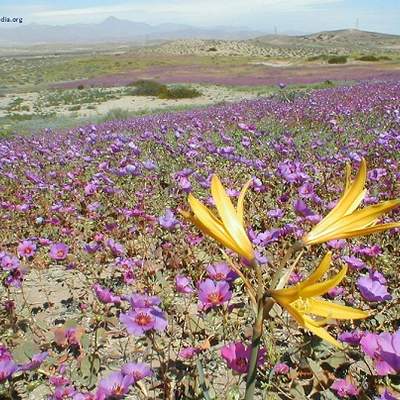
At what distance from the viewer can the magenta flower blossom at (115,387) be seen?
1.60 meters

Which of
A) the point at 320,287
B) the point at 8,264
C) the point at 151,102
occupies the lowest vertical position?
the point at 151,102

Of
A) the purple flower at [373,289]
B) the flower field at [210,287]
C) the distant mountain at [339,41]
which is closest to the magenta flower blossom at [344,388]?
the flower field at [210,287]

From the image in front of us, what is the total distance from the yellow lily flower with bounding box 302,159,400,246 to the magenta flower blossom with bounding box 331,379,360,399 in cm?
106

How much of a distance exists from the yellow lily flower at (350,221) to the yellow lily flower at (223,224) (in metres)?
0.13

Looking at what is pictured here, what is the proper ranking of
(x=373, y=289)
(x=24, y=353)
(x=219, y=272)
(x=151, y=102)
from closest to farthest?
1. (x=373, y=289)
2. (x=219, y=272)
3. (x=24, y=353)
4. (x=151, y=102)

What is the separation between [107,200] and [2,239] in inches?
45.5

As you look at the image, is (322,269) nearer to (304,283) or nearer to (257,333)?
(304,283)

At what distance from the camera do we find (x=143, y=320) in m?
1.76

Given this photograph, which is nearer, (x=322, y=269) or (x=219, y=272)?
(x=322, y=269)

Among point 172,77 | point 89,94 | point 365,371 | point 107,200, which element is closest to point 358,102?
point 107,200

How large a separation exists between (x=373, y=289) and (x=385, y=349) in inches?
20.0

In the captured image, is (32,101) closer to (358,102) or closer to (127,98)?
(127,98)

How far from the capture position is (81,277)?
384 centimetres

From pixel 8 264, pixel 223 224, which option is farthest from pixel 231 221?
pixel 8 264
